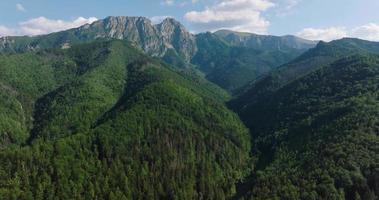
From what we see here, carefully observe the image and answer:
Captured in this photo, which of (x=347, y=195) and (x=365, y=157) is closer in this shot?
(x=347, y=195)

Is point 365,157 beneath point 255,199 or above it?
above

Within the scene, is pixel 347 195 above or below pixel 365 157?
below

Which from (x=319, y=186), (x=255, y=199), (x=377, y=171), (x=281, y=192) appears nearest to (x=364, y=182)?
(x=377, y=171)

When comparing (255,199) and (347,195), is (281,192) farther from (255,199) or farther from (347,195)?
(347,195)

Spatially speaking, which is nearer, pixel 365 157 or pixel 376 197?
pixel 376 197

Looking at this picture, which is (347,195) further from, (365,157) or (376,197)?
(365,157)

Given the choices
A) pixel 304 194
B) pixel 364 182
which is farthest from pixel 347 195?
pixel 304 194

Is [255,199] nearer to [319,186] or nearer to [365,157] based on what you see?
[319,186]

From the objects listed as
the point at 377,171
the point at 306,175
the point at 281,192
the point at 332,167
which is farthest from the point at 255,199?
the point at 377,171
